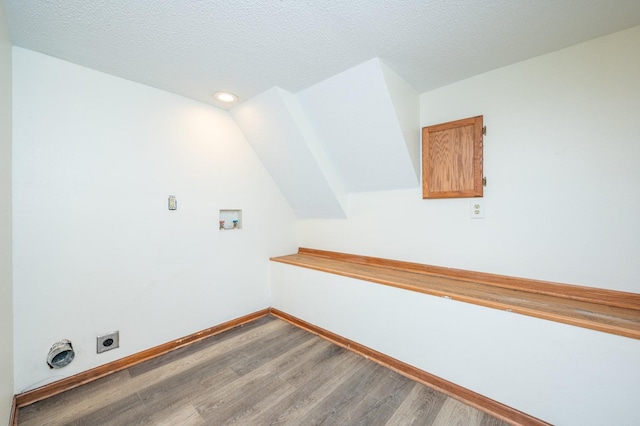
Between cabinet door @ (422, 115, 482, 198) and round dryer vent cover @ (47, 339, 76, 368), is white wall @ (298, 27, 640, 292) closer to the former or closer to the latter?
cabinet door @ (422, 115, 482, 198)

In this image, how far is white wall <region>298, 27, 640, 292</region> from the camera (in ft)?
4.39

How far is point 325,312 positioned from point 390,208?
3.66 ft

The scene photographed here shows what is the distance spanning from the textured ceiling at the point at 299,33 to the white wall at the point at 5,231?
20cm

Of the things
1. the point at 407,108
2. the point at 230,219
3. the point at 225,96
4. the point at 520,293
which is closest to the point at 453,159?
the point at 407,108

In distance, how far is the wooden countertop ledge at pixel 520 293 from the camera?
1183 mm

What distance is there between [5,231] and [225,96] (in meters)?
1.58

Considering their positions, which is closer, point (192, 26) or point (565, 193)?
point (192, 26)

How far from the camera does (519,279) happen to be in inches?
63.6

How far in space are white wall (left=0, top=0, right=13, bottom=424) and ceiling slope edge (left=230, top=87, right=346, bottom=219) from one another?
1.35 metres

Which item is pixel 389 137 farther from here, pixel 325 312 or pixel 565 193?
pixel 325 312

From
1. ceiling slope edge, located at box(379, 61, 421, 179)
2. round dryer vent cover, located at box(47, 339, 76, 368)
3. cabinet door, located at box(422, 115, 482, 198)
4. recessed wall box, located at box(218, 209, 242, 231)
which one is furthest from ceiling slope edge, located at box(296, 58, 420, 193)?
round dryer vent cover, located at box(47, 339, 76, 368)

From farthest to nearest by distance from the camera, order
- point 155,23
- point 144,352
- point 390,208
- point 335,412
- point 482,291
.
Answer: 1. point 390,208
2. point 144,352
3. point 482,291
4. point 335,412
5. point 155,23

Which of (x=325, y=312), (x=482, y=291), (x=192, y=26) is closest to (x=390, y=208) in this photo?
(x=482, y=291)

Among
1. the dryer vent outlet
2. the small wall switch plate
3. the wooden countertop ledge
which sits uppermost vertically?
the small wall switch plate
